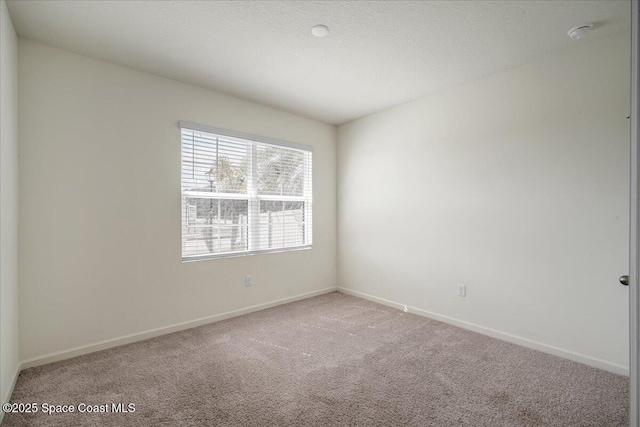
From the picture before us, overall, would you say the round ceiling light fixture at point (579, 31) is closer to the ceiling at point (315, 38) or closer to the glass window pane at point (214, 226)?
the ceiling at point (315, 38)

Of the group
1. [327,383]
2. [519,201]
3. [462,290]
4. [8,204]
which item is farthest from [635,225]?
[8,204]

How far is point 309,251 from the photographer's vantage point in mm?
4293

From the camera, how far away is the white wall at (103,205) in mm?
2396

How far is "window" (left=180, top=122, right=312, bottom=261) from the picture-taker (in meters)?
3.24

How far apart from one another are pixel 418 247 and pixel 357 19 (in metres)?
2.44

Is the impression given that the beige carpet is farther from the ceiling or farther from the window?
the ceiling

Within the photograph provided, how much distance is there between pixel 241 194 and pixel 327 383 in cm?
223

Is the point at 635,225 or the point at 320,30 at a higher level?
the point at 320,30

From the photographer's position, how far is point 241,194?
11.8 feet

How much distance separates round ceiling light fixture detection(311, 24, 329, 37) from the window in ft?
5.17

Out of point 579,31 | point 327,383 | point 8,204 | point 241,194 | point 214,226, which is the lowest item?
point 327,383

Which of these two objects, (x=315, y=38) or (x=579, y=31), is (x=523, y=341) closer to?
(x=579, y=31)

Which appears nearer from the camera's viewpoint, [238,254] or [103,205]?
[103,205]

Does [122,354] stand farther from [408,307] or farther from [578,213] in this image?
[578,213]
